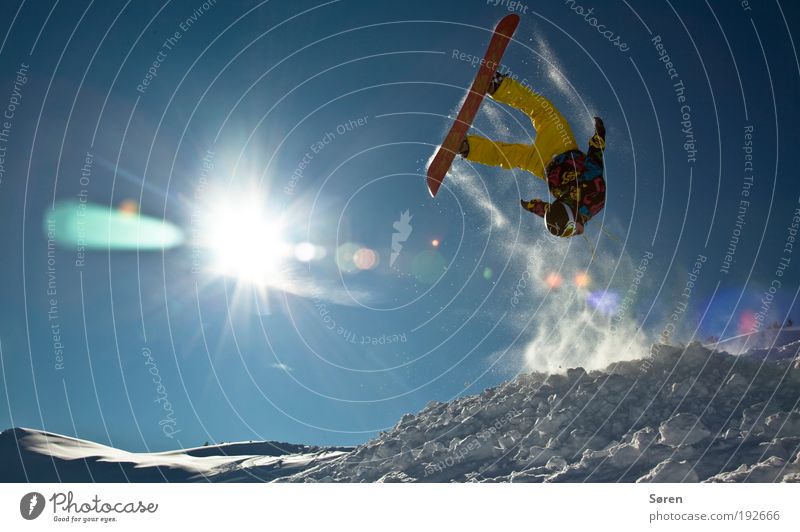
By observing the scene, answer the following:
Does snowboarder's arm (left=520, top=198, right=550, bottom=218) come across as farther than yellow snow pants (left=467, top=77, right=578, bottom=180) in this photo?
Yes

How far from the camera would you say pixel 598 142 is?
9.49 m

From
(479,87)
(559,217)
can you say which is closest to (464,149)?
(479,87)

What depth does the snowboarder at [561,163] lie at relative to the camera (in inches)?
376

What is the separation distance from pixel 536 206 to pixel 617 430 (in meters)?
11.9

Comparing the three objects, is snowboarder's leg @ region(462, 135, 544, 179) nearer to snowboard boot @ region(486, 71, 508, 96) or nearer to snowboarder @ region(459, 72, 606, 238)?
snowboarder @ region(459, 72, 606, 238)

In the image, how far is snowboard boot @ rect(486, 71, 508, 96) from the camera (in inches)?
391

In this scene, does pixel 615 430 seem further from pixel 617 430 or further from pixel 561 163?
pixel 561 163

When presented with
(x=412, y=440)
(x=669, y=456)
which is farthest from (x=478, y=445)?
(x=669, y=456)

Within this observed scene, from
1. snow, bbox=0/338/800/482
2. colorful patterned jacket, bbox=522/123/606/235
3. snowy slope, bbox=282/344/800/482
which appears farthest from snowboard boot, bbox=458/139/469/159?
snow, bbox=0/338/800/482

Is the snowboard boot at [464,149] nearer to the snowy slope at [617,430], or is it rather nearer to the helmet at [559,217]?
the helmet at [559,217]
